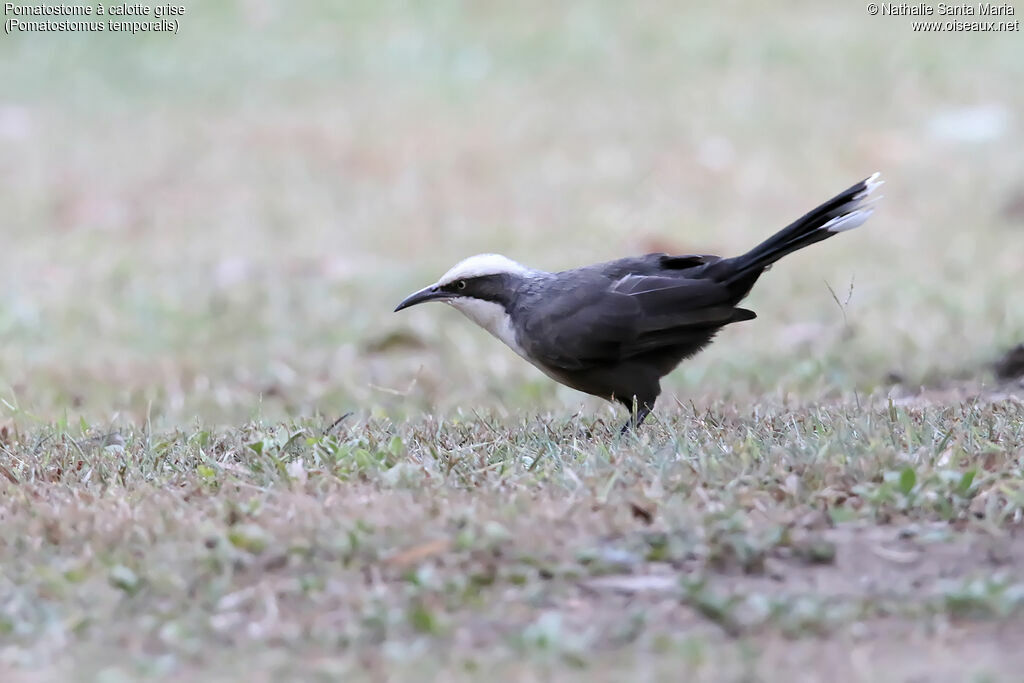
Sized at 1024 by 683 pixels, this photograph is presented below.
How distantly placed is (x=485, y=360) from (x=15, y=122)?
8.78m

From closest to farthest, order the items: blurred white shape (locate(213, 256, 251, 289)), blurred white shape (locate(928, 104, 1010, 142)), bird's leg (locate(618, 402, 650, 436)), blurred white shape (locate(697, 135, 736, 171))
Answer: bird's leg (locate(618, 402, 650, 436)) → blurred white shape (locate(213, 256, 251, 289)) → blurred white shape (locate(697, 135, 736, 171)) → blurred white shape (locate(928, 104, 1010, 142))

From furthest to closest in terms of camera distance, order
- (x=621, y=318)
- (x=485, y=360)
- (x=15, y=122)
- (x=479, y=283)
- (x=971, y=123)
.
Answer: (x=15, y=122), (x=971, y=123), (x=485, y=360), (x=479, y=283), (x=621, y=318)

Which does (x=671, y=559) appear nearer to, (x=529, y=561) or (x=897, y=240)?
(x=529, y=561)

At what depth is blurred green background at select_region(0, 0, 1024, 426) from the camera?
28.4ft

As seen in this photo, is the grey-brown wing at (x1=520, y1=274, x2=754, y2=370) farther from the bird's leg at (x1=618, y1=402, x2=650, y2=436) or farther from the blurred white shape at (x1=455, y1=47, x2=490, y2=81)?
the blurred white shape at (x1=455, y1=47, x2=490, y2=81)

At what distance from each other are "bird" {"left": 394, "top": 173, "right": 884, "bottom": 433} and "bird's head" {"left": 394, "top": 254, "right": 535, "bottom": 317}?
0.25 feet

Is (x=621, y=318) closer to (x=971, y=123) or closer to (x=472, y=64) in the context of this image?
(x=971, y=123)

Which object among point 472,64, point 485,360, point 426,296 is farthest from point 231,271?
point 472,64

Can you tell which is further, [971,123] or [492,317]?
[971,123]

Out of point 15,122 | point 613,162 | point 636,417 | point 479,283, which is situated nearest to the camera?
point 636,417

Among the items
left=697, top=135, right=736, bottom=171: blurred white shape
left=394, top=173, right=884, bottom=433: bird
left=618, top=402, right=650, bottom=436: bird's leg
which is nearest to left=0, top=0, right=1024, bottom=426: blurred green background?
left=697, top=135, right=736, bottom=171: blurred white shape

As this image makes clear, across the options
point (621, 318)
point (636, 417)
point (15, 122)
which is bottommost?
point (636, 417)

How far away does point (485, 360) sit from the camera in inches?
359

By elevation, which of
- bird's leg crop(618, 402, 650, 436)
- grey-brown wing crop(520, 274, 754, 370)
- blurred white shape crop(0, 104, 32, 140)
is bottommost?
bird's leg crop(618, 402, 650, 436)
